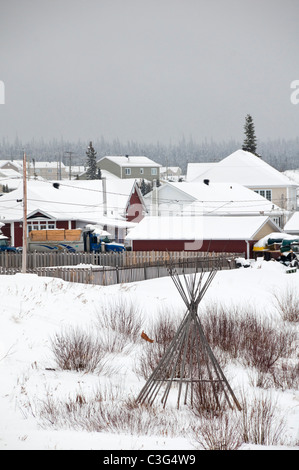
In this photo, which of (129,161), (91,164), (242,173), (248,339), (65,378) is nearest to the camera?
(65,378)

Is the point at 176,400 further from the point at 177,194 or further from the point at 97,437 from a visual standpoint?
the point at 177,194

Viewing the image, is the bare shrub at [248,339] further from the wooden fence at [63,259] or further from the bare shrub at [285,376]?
the wooden fence at [63,259]

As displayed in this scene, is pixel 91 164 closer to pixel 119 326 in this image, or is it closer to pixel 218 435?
pixel 119 326

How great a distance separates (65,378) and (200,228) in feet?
111

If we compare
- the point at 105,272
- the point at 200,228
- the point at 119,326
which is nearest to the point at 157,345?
the point at 119,326

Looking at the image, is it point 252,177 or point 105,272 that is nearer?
point 105,272

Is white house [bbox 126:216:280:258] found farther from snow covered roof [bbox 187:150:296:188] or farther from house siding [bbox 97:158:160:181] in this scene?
house siding [bbox 97:158:160:181]

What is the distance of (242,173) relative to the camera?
76.6 m

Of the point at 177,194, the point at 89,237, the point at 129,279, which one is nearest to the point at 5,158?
the point at 177,194

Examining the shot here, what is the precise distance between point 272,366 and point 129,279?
52.6 ft

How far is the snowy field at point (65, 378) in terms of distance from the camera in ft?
29.7

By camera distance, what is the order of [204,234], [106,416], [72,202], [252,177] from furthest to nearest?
[252,177], [72,202], [204,234], [106,416]

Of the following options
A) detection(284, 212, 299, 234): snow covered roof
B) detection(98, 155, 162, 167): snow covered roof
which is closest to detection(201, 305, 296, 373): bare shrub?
detection(284, 212, 299, 234): snow covered roof

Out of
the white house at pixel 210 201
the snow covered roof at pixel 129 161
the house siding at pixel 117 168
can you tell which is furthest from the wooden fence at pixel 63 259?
the snow covered roof at pixel 129 161
